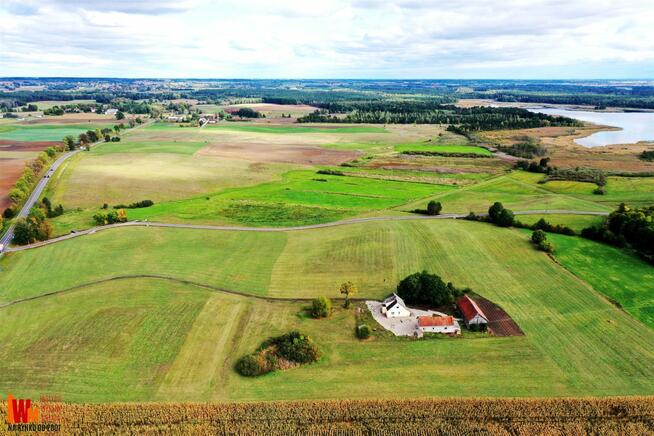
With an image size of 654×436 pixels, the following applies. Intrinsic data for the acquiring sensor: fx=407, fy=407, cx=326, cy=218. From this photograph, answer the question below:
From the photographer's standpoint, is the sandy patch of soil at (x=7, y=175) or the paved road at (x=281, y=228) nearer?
the paved road at (x=281, y=228)

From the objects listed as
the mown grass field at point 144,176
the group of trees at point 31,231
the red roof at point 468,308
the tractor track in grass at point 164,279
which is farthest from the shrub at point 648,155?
the group of trees at point 31,231

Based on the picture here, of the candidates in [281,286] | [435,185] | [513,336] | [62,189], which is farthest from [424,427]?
[62,189]

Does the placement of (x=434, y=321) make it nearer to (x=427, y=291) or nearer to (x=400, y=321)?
(x=400, y=321)

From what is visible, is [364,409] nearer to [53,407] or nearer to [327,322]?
[327,322]

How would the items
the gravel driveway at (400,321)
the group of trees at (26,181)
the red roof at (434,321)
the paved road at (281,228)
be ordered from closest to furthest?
the red roof at (434,321), the gravel driveway at (400,321), the paved road at (281,228), the group of trees at (26,181)

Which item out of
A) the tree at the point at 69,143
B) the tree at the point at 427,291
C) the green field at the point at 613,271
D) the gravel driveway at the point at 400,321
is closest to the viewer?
the gravel driveway at the point at 400,321

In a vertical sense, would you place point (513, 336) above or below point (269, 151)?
below

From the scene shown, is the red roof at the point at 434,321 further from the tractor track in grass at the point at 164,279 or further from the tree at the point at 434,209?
the tree at the point at 434,209

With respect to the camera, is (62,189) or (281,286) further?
(62,189)

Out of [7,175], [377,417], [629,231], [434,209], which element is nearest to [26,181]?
[7,175]
